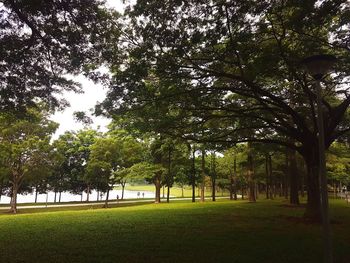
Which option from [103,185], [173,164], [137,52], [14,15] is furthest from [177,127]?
[103,185]

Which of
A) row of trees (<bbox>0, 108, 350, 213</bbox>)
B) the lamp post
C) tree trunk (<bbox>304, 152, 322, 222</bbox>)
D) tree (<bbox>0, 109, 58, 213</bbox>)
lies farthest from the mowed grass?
tree (<bbox>0, 109, 58, 213</bbox>)

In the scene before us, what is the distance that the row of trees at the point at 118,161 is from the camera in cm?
3438

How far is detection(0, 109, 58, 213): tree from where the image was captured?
114ft

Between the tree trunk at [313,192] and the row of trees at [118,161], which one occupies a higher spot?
the row of trees at [118,161]

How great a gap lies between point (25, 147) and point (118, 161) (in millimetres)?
12889

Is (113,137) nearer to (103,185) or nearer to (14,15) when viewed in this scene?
(103,185)

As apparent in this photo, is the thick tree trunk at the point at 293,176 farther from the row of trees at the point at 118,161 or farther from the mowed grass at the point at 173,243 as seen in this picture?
the mowed grass at the point at 173,243

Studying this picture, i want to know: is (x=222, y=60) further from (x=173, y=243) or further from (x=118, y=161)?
(x=118, y=161)

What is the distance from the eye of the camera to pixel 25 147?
35.4 m

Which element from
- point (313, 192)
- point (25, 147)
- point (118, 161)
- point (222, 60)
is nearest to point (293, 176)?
point (313, 192)

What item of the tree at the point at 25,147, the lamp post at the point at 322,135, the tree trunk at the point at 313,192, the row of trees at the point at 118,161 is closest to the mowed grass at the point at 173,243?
the tree trunk at the point at 313,192

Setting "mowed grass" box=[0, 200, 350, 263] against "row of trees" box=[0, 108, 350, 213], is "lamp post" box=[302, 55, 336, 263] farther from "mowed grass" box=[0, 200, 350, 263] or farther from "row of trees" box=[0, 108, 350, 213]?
"row of trees" box=[0, 108, 350, 213]

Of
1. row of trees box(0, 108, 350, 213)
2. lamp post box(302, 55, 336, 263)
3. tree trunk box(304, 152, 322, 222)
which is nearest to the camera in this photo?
lamp post box(302, 55, 336, 263)

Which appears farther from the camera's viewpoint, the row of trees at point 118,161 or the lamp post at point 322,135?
the row of trees at point 118,161
